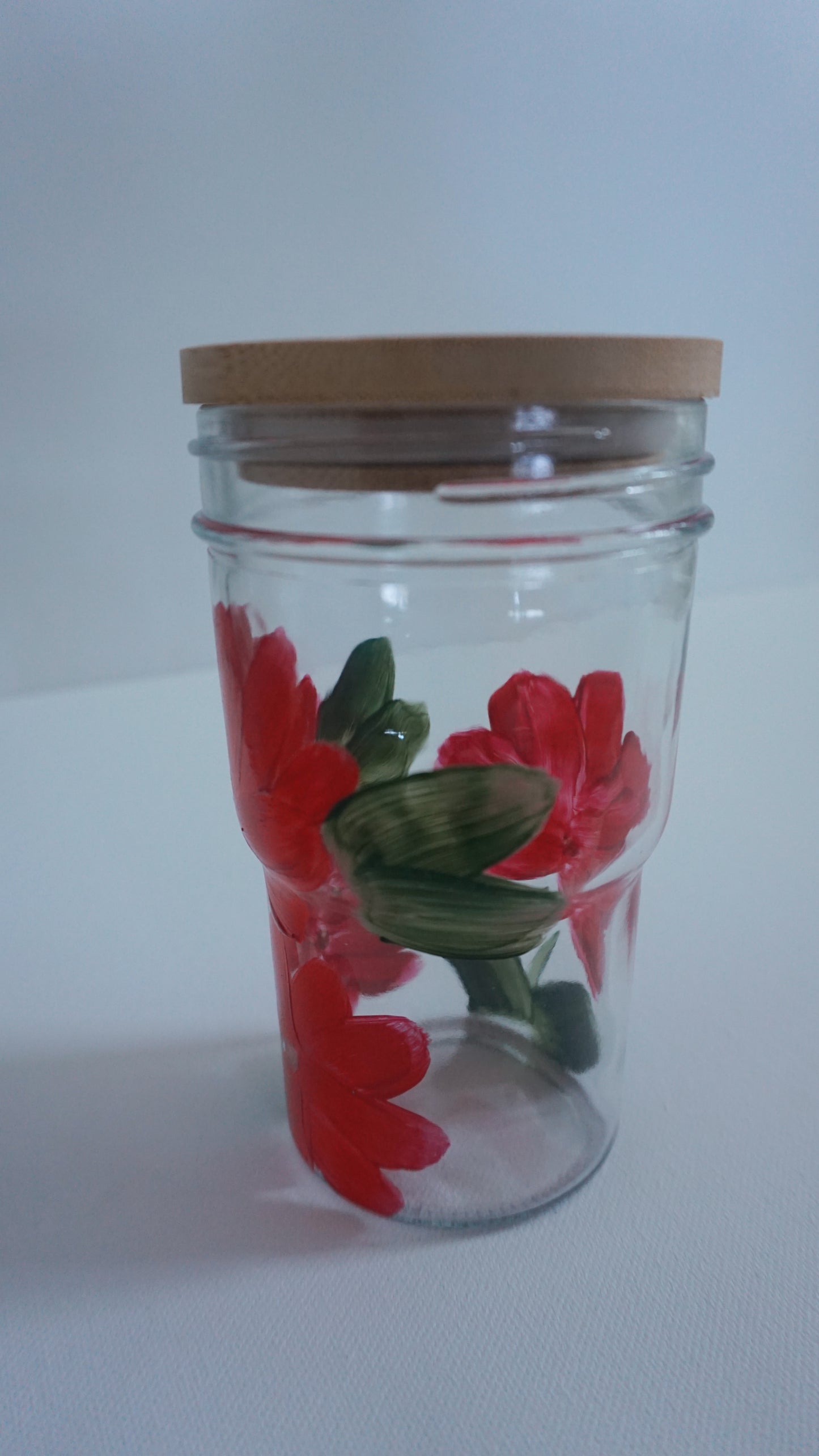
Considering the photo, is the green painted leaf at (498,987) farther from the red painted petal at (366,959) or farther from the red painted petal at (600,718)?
the red painted petal at (600,718)

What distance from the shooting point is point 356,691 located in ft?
1.54

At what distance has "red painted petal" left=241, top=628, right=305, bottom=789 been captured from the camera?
456mm

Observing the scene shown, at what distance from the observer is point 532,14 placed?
1088 millimetres

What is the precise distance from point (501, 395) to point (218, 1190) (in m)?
0.38

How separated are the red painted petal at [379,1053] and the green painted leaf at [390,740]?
0.11m

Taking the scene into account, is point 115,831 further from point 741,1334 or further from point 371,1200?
point 741,1334

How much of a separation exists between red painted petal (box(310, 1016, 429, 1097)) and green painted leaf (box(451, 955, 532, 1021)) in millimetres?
78

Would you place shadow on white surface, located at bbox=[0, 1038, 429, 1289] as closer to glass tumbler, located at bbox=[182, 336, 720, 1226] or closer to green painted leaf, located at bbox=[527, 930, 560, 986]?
glass tumbler, located at bbox=[182, 336, 720, 1226]

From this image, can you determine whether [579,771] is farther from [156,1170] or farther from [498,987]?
[156,1170]

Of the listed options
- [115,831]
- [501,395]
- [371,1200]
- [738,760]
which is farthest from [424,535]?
[738,760]

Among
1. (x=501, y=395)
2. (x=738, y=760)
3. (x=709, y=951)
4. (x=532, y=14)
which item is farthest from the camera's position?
(x=532, y=14)

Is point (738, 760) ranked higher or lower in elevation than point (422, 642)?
lower

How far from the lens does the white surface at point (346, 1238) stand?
41 cm

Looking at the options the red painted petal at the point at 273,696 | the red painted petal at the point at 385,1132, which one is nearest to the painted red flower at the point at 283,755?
the red painted petal at the point at 273,696
